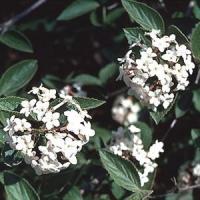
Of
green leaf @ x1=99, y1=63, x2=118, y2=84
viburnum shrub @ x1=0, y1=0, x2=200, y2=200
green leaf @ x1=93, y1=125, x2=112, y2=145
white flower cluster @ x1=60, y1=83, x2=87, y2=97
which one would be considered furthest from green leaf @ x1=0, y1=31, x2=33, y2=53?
green leaf @ x1=93, y1=125, x2=112, y2=145

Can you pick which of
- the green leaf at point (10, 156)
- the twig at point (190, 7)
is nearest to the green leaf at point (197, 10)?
the twig at point (190, 7)

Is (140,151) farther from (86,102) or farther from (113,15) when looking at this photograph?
(113,15)

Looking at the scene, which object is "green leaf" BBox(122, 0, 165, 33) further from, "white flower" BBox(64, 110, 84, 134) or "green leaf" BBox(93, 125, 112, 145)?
"green leaf" BBox(93, 125, 112, 145)

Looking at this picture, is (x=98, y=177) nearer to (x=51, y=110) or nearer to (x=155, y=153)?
(x=155, y=153)

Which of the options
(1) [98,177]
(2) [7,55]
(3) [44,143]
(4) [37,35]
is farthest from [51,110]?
(2) [7,55]

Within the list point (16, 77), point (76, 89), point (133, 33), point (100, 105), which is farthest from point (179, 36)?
point (76, 89)

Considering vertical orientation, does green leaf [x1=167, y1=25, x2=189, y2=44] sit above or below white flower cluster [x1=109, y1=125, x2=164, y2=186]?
above

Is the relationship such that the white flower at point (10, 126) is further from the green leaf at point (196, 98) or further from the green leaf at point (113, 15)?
the green leaf at point (113, 15)
